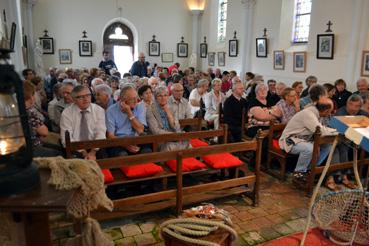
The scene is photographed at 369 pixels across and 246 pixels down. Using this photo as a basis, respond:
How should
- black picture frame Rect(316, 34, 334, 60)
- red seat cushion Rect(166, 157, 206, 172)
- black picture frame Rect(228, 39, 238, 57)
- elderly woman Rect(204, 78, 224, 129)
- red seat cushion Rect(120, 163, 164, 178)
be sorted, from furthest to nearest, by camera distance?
1. black picture frame Rect(228, 39, 238, 57)
2. black picture frame Rect(316, 34, 334, 60)
3. elderly woman Rect(204, 78, 224, 129)
4. red seat cushion Rect(166, 157, 206, 172)
5. red seat cushion Rect(120, 163, 164, 178)

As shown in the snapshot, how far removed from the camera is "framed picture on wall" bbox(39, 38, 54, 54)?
12.5 m

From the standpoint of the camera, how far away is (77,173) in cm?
157

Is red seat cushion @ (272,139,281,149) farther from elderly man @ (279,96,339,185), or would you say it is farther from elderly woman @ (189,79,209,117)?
elderly woman @ (189,79,209,117)

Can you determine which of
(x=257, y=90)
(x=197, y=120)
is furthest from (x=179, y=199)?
(x=257, y=90)

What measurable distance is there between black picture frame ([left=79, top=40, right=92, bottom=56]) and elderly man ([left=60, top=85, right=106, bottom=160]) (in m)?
10.1

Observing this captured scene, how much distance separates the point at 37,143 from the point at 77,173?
2.30m

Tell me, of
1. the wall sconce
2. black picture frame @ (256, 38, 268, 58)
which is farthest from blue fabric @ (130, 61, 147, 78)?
the wall sconce

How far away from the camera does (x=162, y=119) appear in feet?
14.2

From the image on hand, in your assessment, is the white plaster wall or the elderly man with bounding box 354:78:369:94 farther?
the white plaster wall

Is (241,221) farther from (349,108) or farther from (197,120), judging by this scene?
(349,108)

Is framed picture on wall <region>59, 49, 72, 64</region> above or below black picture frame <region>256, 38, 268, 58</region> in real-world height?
below

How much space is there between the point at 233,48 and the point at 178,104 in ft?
25.6

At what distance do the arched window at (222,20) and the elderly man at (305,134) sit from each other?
9426 mm

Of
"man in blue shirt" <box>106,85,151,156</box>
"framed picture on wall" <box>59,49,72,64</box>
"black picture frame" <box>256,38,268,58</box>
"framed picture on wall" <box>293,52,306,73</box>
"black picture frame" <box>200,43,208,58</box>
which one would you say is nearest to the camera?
"man in blue shirt" <box>106,85,151,156</box>
